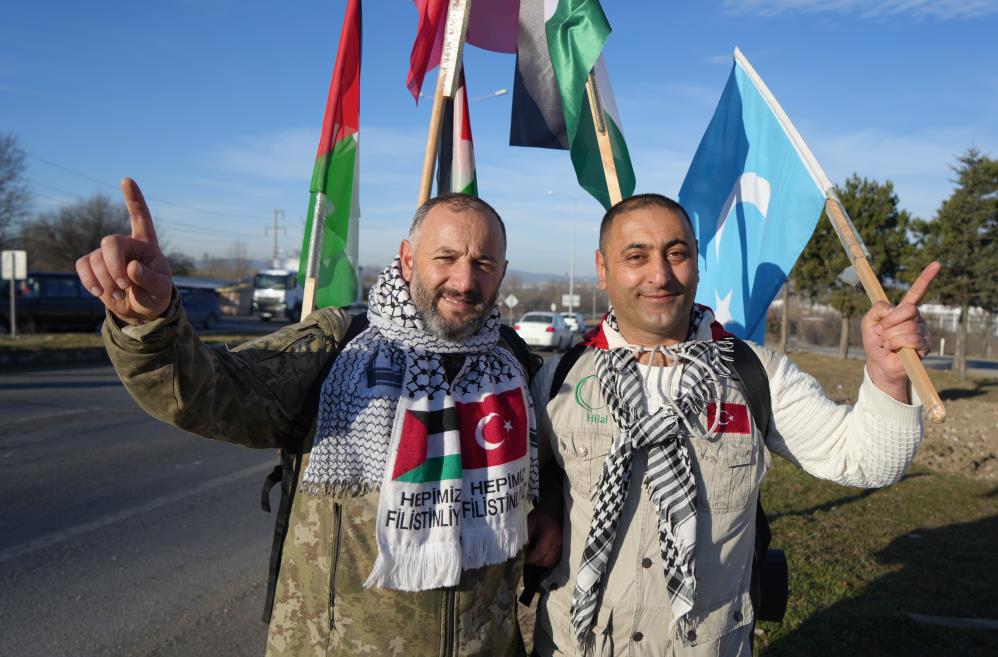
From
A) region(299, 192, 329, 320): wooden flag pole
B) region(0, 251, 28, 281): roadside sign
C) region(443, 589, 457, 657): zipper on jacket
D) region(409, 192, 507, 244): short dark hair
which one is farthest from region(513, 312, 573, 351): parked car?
region(443, 589, 457, 657): zipper on jacket

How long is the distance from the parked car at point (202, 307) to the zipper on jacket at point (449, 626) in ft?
94.7

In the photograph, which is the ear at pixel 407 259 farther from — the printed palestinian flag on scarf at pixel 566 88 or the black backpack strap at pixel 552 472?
the printed palestinian flag on scarf at pixel 566 88

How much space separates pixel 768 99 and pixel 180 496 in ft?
18.2

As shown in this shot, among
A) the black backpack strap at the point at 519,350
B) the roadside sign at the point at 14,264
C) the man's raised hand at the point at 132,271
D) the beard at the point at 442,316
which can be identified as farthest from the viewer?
the roadside sign at the point at 14,264

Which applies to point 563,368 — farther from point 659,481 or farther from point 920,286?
point 920,286

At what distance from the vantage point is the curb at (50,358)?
15.8m

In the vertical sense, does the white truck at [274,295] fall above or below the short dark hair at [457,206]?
below

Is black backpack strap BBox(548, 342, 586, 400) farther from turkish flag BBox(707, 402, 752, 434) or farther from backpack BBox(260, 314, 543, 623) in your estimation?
backpack BBox(260, 314, 543, 623)

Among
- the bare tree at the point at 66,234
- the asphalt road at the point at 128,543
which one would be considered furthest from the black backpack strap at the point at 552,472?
the bare tree at the point at 66,234

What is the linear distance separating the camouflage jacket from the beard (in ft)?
1.07

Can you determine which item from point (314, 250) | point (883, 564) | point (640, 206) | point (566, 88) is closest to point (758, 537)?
point (640, 206)

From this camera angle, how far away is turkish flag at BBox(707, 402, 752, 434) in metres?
2.16

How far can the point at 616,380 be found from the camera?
2232 millimetres

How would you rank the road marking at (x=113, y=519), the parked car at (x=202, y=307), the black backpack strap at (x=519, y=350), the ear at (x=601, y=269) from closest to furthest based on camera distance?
the ear at (x=601, y=269) → the black backpack strap at (x=519, y=350) → the road marking at (x=113, y=519) → the parked car at (x=202, y=307)
